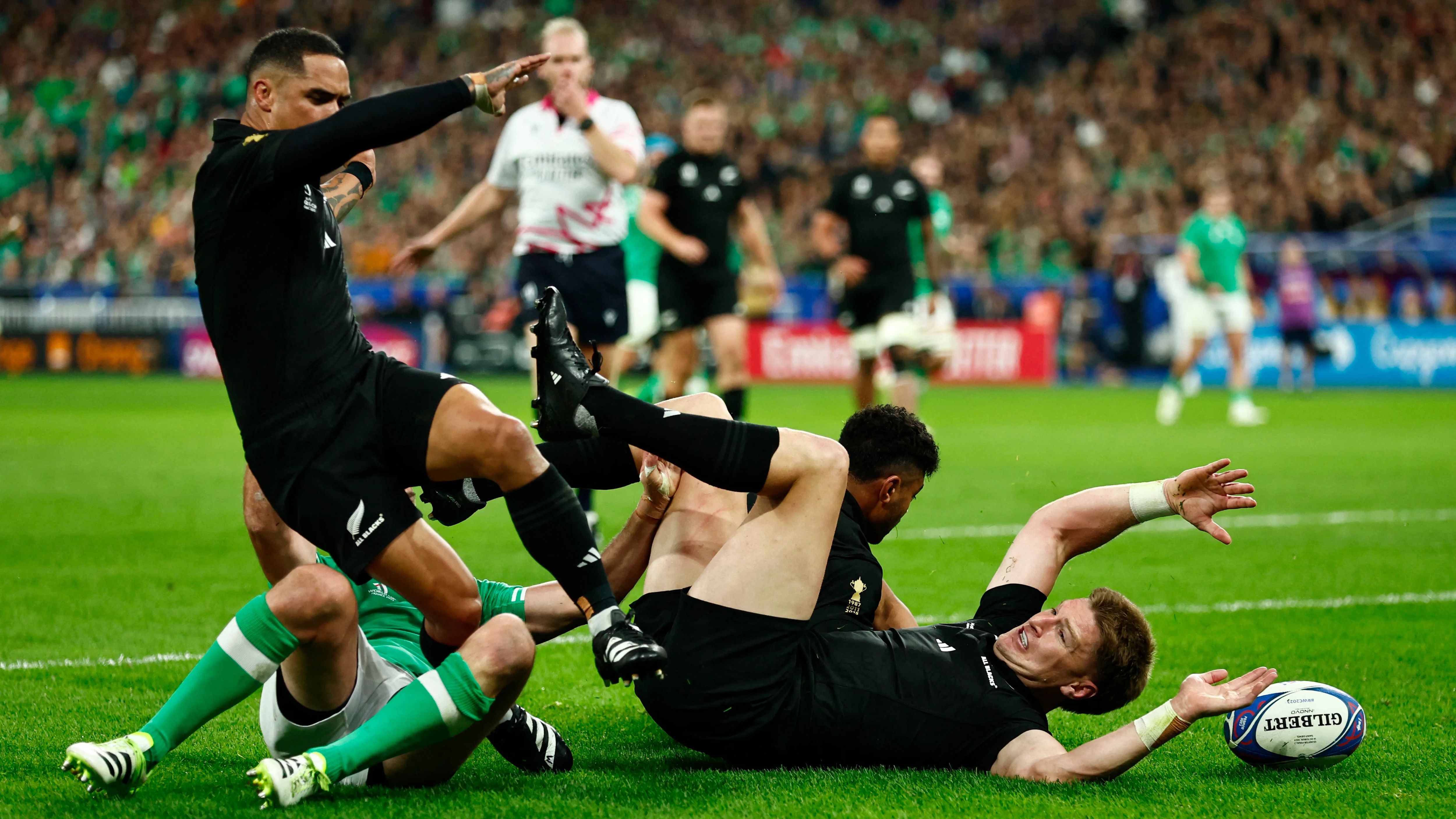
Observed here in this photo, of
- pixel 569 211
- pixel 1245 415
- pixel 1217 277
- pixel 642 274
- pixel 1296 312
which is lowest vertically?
pixel 1245 415

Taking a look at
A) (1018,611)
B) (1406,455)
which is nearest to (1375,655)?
(1018,611)

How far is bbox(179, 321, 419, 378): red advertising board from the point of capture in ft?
82.6

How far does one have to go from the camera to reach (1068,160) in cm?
2798

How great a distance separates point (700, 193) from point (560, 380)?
731cm

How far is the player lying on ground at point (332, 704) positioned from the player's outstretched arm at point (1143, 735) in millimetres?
1297

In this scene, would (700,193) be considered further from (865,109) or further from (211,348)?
(865,109)

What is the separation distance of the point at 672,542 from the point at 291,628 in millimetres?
1166

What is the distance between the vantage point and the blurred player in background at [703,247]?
35.3 feet

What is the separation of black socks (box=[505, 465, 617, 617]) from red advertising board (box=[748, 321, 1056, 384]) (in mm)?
20841

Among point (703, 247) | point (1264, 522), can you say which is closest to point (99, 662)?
point (703, 247)

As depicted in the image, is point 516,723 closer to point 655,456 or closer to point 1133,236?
point 655,456

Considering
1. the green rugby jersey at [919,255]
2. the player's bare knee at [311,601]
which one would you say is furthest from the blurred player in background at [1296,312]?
the player's bare knee at [311,601]

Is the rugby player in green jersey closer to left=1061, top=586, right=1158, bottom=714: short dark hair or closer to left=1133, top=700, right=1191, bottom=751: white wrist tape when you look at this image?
left=1061, top=586, right=1158, bottom=714: short dark hair

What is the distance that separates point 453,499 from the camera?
4020mm
